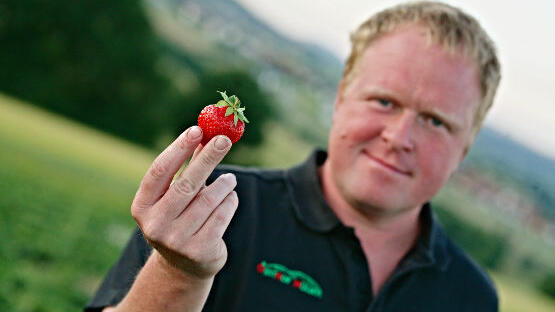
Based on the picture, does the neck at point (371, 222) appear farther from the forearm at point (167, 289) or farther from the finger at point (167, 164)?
the finger at point (167, 164)

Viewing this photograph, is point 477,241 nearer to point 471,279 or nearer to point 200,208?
point 471,279

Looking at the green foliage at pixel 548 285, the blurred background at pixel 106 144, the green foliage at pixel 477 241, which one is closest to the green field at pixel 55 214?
the blurred background at pixel 106 144

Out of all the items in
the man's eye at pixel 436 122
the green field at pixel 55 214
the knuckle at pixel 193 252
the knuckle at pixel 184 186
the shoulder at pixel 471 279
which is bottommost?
the green field at pixel 55 214

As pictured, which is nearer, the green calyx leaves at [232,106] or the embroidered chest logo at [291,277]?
the green calyx leaves at [232,106]

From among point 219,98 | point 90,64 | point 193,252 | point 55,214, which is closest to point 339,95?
point 193,252

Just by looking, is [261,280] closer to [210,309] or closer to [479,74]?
[210,309]

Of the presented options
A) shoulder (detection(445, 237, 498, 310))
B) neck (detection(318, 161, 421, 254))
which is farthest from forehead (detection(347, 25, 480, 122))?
shoulder (detection(445, 237, 498, 310))
